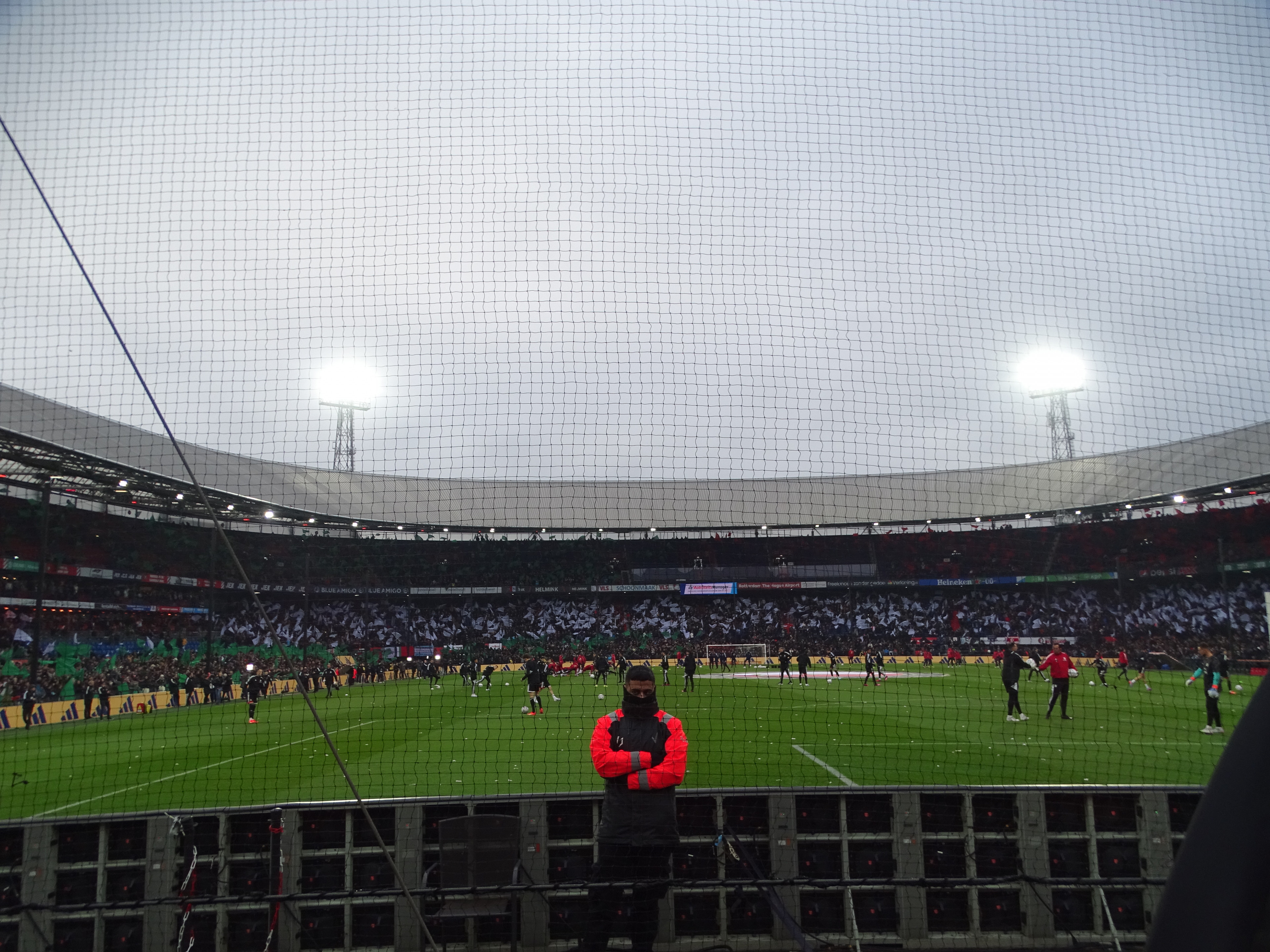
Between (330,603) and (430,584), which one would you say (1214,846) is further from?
(330,603)

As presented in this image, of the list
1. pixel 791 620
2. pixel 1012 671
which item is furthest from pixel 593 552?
pixel 1012 671

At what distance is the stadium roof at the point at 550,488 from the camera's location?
21.8 meters

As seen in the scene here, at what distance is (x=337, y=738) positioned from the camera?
16.7 metres

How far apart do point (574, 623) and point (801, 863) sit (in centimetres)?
3987

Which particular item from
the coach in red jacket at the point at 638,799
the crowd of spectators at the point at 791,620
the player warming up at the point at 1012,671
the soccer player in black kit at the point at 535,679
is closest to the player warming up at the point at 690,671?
the soccer player in black kit at the point at 535,679

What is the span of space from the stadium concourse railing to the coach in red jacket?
0.79 meters

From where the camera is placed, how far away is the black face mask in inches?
194

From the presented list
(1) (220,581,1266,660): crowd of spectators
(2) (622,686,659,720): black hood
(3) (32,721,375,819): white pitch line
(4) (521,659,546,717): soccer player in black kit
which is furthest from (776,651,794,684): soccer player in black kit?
(2) (622,686,659,720): black hood

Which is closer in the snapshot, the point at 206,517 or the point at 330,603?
the point at 206,517

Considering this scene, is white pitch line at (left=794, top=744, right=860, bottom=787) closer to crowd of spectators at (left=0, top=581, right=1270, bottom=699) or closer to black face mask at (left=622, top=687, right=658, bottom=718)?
black face mask at (left=622, top=687, right=658, bottom=718)

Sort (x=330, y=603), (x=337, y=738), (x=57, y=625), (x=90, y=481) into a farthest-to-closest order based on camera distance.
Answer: (x=330, y=603) → (x=57, y=625) → (x=90, y=481) → (x=337, y=738)

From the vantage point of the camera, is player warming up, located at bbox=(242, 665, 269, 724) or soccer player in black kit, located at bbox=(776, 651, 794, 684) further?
soccer player in black kit, located at bbox=(776, 651, 794, 684)

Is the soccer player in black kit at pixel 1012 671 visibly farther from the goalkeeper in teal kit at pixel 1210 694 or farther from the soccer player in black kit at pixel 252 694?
the soccer player in black kit at pixel 252 694

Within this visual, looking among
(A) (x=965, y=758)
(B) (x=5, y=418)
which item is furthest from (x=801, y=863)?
(B) (x=5, y=418)
